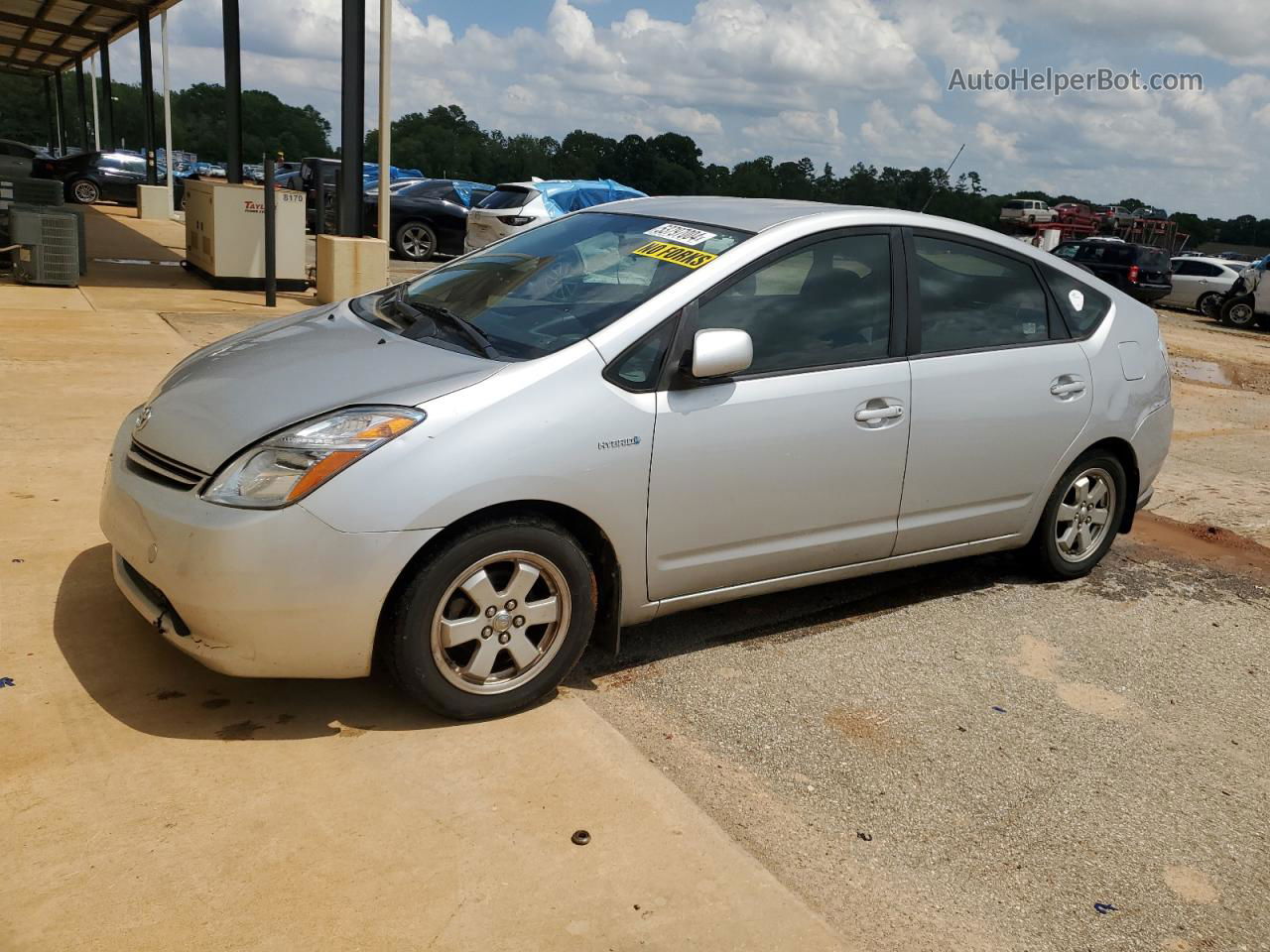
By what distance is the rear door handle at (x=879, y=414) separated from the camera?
4.09 meters

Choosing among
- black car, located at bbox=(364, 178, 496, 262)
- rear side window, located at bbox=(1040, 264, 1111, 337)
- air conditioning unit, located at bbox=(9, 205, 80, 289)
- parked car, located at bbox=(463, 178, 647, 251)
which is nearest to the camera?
rear side window, located at bbox=(1040, 264, 1111, 337)

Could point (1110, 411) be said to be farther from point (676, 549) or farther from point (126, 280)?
point (126, 280)

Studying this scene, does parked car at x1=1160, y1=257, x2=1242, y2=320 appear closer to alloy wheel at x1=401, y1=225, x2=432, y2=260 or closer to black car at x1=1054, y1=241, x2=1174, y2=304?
black car at x1=1054, y1=241, x2=1174, y2=304

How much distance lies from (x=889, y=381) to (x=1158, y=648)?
5.44ft

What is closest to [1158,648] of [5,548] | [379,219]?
[5,548]

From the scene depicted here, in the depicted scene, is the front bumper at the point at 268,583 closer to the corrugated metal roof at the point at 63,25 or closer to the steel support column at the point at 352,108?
the steel support column at the point at 352,108

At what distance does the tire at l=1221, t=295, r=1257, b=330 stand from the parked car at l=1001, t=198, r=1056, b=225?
2235 centimetres

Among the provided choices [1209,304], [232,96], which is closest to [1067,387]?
[232,96]

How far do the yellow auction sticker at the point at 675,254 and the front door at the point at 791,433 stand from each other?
5.6 inches

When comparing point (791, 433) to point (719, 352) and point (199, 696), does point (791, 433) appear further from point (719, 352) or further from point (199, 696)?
point (199, 696)

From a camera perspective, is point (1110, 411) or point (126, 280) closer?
point (1110, 411)

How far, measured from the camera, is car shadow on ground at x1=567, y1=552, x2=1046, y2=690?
4.14 meters

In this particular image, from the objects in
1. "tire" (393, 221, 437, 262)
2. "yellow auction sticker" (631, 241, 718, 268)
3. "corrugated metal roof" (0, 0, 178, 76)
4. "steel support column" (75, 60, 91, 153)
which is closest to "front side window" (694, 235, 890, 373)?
"yellow auction sticker" (631, 241, 718, 268)

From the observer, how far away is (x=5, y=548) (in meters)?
4.47
